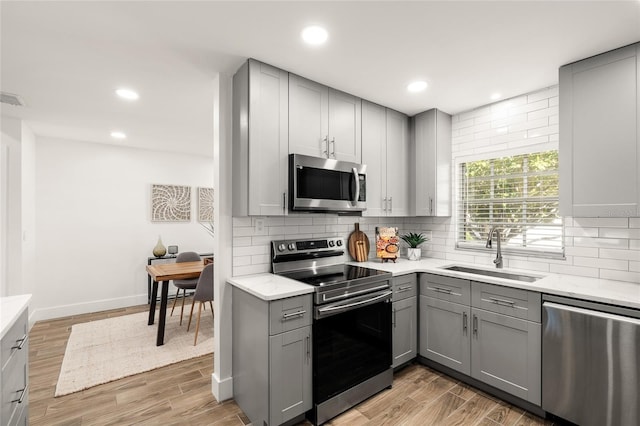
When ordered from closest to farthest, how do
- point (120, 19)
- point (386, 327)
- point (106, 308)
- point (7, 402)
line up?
point (7, 402)
point (120, 19)
point (386, 327)
point (106, 308)

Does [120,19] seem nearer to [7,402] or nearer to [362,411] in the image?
[7,402]

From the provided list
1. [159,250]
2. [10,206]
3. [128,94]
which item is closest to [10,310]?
[128,94]

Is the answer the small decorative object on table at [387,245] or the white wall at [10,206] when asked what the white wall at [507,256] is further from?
the white wall at [10,206]

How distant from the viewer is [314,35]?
1.90 m

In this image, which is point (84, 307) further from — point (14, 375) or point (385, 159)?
point (385, 159)

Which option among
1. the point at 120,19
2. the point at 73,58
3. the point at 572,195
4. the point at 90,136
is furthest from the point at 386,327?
the point at 90,136

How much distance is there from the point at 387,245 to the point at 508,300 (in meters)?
1.16

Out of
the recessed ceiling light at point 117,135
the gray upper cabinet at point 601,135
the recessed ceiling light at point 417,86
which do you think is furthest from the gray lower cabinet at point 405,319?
the recessed ceiling light at point 117,135

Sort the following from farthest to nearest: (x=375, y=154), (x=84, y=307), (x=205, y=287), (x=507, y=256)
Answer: (x=84, y=307) < (x=205, y=287) < (x=375, y=154) < (x=507, y=256)

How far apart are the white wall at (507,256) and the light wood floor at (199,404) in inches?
41.1

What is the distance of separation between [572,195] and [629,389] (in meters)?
1.25

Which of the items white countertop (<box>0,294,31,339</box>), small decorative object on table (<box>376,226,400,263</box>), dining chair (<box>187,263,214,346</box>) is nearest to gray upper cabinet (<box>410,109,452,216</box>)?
small decorative object on table (<box>376,226,400,263</box>)

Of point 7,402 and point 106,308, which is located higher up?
point 7,402

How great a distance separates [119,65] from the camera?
2.27 meters
